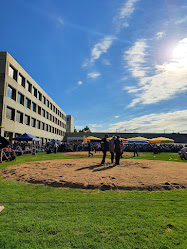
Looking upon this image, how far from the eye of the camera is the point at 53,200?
4.59 meters

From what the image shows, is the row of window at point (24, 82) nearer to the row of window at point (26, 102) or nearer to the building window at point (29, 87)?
the building window at point (29, 87)

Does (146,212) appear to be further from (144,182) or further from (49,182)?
(49,182)

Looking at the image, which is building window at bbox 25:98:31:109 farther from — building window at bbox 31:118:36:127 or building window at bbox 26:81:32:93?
Result: building window at bbox 31:118:36:127

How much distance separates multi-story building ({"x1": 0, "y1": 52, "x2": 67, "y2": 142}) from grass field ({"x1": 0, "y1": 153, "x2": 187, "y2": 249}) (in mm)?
22260

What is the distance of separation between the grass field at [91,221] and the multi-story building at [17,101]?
2226cm

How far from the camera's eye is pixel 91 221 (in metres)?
3.33

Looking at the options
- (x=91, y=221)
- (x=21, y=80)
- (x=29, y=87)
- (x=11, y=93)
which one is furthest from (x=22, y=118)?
(x=91, y=221)

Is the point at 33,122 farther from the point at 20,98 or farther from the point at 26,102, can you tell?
the point at 20,98

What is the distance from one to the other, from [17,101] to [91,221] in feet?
94.7

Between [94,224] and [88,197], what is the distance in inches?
67.0

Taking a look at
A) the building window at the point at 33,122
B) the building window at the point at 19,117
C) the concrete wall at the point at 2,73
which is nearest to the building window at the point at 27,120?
the building window at the point at 19,117

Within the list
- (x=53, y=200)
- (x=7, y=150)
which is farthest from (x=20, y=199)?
(x=7, y=150)

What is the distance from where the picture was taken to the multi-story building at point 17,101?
79.3ft

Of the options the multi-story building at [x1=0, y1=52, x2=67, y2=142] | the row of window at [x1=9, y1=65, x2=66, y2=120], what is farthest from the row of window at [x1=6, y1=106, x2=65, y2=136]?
the row of window at [x1=9, y1=65, x2=66, y2=120]
